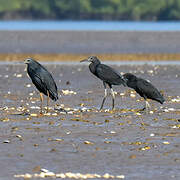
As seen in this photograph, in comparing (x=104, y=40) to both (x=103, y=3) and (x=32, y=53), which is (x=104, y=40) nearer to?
(x=32, y=53)

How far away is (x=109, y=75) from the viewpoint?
15.6 meters

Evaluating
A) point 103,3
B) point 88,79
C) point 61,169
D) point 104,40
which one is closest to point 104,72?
point 61,169

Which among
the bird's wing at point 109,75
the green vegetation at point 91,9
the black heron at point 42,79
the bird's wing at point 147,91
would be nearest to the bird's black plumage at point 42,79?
the black heron at point 42,79

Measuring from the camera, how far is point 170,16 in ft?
352

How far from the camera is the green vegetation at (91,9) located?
362 ft

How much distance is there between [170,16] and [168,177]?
9870cm

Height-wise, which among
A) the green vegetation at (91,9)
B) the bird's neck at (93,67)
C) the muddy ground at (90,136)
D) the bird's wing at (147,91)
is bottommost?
→ the green vegetation at (91,9)

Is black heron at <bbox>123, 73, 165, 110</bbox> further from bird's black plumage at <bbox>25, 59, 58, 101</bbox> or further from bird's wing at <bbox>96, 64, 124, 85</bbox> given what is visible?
bird's black plumage at <bbox>25, 59, 58, 101</bbox>

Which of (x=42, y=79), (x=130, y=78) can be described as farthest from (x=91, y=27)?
(x=42, y=79)

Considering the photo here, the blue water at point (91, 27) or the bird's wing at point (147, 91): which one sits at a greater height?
the bird's wing at point (147, 91)

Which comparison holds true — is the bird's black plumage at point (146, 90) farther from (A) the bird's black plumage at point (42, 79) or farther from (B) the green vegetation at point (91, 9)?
(B) the green vegetation at point (91, 9)

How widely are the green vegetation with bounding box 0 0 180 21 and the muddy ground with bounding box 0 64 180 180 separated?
297 ft

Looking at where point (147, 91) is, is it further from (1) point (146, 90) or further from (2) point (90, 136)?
(2) point (90, 136)

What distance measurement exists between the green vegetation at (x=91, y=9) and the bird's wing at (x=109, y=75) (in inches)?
3617
